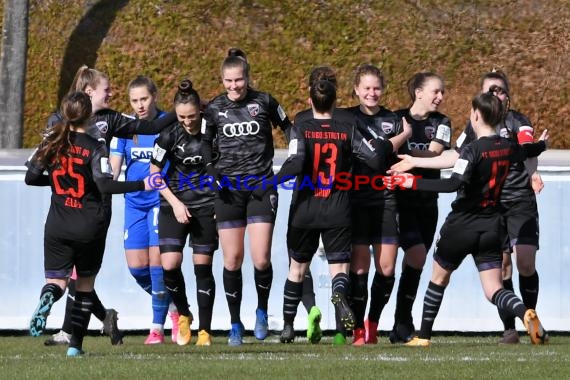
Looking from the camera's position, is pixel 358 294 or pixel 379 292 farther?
pixel 379 292

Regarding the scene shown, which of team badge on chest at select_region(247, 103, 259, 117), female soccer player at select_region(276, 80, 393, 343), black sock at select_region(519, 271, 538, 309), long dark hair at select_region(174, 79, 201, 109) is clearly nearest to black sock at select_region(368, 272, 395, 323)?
female soccer player at select_region(276, 80, 393, 343)

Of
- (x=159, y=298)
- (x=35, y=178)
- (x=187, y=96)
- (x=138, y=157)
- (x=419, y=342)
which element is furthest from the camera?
(x=138, y=157)

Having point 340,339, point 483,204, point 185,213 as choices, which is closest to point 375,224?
point 340,339

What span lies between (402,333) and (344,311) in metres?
1.37

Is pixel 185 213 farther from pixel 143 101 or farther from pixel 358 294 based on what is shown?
pixel 358 294

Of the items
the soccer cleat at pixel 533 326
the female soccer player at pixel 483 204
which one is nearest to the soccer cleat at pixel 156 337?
the female soccer player at pixel 483 204

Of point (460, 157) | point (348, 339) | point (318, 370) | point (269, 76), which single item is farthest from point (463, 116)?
point (318, 370)

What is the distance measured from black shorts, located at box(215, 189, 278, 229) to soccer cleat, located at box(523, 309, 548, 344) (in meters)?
2.21

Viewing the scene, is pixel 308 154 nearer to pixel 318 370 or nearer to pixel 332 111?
pixel 332 111

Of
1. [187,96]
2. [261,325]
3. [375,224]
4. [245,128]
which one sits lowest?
[261,325]

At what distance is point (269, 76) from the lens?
59.0 feet

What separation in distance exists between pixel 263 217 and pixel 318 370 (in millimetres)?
2435

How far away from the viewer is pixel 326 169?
10.2 metres

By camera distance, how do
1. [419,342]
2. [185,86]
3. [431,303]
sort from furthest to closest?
[185,86]
[419,342]
[431,303]
